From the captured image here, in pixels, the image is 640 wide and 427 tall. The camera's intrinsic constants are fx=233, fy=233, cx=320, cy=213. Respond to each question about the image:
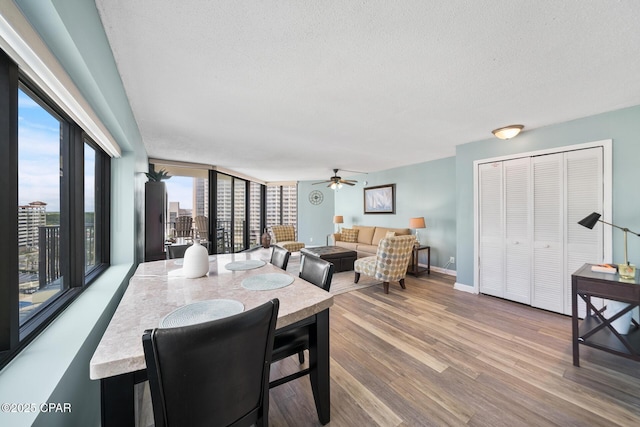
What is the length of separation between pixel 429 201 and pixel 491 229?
176cm

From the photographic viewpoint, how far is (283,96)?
2092 millimetres

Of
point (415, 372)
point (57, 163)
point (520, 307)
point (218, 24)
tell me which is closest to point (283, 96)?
point (218, 24)

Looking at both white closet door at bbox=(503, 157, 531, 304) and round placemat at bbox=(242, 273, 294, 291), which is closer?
round placemat at bbox=(242, 273, 294, 291)

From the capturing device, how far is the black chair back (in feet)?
5.14

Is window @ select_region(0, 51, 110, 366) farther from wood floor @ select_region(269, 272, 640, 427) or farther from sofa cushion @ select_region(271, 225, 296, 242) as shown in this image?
sofa cushion @ select_region(271, 225, 296, 242)

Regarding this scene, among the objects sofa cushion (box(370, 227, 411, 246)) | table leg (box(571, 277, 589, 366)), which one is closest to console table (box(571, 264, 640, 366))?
table leg (box(571, 277, 589, 366))

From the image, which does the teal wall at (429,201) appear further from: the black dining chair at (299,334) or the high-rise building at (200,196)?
the high-rise building at (200,196)

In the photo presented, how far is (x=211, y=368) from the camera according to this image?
0.75 metres

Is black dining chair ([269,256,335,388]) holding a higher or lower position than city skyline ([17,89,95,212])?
lower

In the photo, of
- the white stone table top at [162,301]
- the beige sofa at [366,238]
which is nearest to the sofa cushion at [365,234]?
the beige sofa at [366,238]

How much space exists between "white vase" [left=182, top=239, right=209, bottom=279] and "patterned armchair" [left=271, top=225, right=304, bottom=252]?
4415mm

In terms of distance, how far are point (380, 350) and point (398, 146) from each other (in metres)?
2.94

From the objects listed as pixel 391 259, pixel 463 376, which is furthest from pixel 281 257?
pixel 391 259

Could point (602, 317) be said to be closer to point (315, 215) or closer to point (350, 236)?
point (350, 236)
